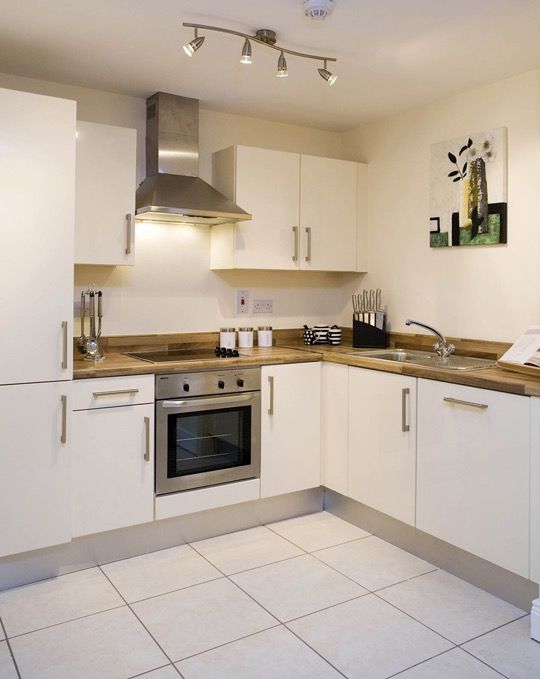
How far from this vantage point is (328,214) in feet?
12.4

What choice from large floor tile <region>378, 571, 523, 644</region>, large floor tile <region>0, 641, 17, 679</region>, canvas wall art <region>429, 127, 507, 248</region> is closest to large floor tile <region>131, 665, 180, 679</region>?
large floor tile <region>0, 641, 17, 679</region>

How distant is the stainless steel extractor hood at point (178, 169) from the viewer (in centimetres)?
319

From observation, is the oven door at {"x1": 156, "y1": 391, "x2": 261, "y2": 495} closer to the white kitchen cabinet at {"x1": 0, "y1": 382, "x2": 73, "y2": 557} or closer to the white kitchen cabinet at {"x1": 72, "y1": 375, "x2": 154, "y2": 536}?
the white kitchen cabinet at {"x1": 72, "y1": 375, "x2": 154, "y2": 536}

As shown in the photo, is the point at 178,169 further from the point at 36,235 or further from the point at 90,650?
the point at 90,650

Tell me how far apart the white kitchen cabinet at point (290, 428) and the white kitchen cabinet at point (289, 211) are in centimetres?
69

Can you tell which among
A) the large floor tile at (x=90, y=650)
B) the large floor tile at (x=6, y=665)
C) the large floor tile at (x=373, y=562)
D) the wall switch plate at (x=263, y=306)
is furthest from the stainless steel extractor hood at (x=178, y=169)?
the large floor tile at (x=6, y=665)

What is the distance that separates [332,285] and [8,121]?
2330 mm

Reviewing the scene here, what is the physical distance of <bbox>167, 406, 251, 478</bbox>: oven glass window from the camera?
302 centimetres

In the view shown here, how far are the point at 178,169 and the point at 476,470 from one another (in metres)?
2.17

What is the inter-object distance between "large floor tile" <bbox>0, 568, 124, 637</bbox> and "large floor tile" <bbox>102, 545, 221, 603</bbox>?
0.21 ft

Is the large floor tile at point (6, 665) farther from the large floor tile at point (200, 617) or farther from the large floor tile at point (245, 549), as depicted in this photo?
the large floor tile at point (245, 549)

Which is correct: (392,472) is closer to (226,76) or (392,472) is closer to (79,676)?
(79,676)

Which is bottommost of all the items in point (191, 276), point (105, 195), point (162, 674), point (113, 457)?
point (162, 674)

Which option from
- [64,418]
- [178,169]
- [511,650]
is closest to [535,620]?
[511,650]
